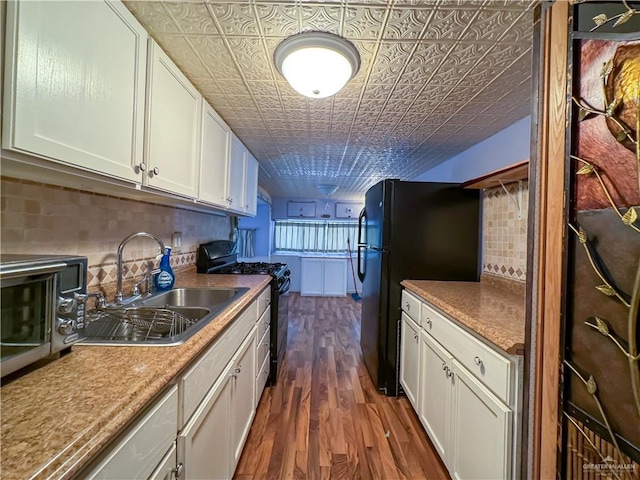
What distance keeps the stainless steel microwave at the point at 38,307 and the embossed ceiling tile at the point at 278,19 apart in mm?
1068

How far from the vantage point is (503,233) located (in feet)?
6.54

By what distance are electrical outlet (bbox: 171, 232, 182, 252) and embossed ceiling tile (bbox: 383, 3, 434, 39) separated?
1.81 m

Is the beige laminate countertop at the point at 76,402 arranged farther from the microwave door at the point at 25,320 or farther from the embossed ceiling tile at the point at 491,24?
the embossed ceiling tile at the point at 491,24

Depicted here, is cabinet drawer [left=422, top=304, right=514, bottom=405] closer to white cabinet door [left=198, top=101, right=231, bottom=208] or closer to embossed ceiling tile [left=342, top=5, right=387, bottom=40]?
embossed ceiling tile [left=342, top=5, right=387, bottom=40]

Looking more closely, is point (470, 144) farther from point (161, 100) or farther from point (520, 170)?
point (161, 100)

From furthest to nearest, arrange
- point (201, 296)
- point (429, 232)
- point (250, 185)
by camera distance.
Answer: point (250, 185) < point (429, 232) < point (201, 296)

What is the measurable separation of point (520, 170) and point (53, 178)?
212 cm

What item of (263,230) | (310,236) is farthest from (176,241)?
(310,236)

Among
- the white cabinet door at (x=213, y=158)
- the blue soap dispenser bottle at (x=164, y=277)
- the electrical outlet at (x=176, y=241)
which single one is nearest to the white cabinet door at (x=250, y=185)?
the white cabinet door at (x=213, y=158)

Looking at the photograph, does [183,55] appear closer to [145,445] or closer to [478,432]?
[145,445]

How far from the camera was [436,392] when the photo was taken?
61.7 inches

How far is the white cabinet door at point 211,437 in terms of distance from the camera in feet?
2.77

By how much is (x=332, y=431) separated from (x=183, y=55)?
2298 mm

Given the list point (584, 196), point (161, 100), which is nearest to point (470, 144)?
point (584, 196)
